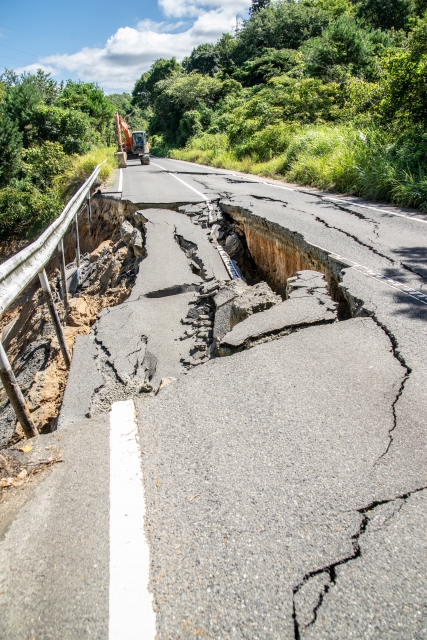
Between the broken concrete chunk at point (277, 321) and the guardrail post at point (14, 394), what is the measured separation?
71.8 inches

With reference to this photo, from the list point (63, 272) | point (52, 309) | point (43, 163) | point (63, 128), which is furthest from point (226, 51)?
point (52, 309)

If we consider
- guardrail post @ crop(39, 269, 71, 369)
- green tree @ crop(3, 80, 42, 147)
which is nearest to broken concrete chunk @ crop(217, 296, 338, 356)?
guardrail post @ crop(39, 269, 71, 369)

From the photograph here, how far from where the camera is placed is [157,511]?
87.3 inches

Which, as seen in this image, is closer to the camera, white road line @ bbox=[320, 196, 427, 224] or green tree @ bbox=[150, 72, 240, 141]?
white road line @ bbox=[320, 196, 427, 224]

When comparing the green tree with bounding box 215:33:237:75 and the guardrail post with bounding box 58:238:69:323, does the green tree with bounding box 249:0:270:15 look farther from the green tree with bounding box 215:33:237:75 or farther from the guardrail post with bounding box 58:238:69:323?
the guardrail post with bounding box 58:238:69:323

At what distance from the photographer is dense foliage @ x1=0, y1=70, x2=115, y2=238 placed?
21.7m

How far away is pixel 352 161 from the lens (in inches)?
446

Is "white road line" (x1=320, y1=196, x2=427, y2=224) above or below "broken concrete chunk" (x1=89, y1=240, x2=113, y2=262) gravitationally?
above

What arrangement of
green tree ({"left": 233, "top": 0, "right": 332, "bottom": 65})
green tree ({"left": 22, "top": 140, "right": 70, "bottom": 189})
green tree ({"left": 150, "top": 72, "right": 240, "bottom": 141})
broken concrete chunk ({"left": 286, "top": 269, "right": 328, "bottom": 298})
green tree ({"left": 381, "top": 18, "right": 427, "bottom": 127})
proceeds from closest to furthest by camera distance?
1. broken concrete chunk ({"left": 286, "top": 269, "right": 328, "bottom": 298})
2. green tree ({"left": 381, "top": 18, "right": 427, "bottom": 127})
3. green tree ({"left": 22, "top": 140, "right": 70, "bottom": 189})
4. green tree ({"left": 233, "top": 0, "right": 332, "bottom": 65})
5. green tree ({"left": 150, "top": 72, "right": 240, "bottom": 141})

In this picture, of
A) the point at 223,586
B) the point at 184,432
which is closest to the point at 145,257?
the point at 184,432

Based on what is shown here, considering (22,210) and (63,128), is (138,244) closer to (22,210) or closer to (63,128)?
(22,210)

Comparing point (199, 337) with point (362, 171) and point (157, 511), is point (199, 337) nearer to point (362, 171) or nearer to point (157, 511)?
point (157, 511)

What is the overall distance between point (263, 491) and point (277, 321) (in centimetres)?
233

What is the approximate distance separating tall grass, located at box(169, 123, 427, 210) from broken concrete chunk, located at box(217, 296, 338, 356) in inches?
214
